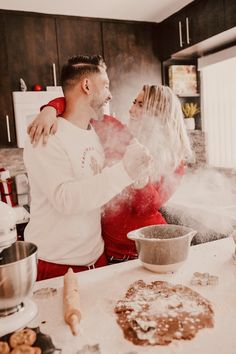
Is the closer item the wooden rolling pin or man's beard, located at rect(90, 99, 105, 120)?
the wooden rolling pin

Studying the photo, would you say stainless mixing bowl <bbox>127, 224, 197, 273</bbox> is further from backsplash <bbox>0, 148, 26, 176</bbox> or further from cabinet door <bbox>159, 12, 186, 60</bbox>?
cabinet door <bbox>159, 12, 186, 60</bbox>

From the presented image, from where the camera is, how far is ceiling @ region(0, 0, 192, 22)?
302 centimetres

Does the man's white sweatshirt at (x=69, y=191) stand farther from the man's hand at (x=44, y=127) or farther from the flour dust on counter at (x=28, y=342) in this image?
the flour dust on counter at (x=28, y=342)

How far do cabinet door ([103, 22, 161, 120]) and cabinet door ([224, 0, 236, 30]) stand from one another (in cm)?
105

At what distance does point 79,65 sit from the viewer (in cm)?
151

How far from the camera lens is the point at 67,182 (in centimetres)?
124

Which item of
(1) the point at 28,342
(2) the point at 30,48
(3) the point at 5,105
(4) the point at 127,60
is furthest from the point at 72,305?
(4) the point at 127,60

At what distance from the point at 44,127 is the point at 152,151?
807 mm

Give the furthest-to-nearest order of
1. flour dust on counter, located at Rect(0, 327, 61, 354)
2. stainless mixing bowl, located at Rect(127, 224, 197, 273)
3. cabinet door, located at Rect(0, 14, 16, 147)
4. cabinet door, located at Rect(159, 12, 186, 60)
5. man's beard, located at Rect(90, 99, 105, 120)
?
1. cabinet door, located at Rect(159, 12, 186, 60)
2. cabinet door, located at Rect(0, 14, 16, 147)
3. man's beard, located at Rect(90, 99, 105, 120)
4. stainless mixing bowl, located at Rect(127, 224, 197, 273)
5. flour dust on counter, located at Rect(0, 327, 61, 354)

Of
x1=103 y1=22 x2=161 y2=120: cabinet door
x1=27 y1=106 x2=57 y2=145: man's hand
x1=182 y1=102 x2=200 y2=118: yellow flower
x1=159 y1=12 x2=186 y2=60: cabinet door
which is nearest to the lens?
x1=27 y1=106 x2=57 y2=145: man's hand

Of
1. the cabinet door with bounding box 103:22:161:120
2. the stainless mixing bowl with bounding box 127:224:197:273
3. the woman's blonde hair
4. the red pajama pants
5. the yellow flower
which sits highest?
the cabinet door with bounding box 103:22:161:120

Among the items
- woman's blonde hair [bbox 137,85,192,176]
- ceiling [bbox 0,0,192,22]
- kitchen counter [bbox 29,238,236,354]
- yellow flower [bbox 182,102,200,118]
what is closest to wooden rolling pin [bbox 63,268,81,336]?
kitchen counter [bbox 29,238,236,354]

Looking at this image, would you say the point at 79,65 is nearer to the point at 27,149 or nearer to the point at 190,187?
the point at 27,149

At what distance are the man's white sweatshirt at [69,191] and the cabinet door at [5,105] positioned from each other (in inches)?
75.3
